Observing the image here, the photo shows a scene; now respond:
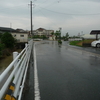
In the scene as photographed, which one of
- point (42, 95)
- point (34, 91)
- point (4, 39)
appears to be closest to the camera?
point (42, 95)

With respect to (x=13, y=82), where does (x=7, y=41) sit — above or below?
above

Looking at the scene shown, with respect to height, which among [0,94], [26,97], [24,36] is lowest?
[26,97]

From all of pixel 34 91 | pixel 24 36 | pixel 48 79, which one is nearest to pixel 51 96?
pixel 34 91

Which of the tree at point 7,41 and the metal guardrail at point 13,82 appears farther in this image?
the tree at point 7,41

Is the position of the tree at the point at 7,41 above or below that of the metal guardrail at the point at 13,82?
above

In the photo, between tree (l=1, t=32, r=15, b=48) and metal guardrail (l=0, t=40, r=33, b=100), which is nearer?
metal guardrail (l=0, t=40, r=33, b=100)

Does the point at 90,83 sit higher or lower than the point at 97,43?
lower

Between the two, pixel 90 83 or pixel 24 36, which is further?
pixel 24 36

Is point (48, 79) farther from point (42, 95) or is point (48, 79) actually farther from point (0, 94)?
point (0, 94)

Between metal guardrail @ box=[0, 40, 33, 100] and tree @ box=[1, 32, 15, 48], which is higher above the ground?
tree @ box=[1, 32, 15, 48]

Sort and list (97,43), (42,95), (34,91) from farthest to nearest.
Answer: (97,43) → (34,91) → (42,95)

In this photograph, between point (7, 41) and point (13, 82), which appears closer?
point (13, 82)

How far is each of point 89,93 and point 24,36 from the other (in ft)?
107

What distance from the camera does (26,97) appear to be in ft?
10.1
